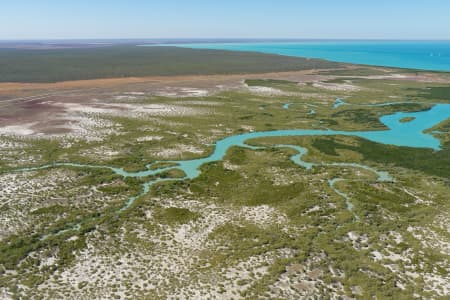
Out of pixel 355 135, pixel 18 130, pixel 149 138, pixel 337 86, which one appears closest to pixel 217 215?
pixel 149 138

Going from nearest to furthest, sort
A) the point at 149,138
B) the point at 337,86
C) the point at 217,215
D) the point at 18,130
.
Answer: the point at 217,215 → the point at 149,138 → the point at 18,130 → the point at 337,86

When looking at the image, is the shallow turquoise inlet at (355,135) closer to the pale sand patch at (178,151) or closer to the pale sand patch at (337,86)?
the pale sand patch at (178,151)

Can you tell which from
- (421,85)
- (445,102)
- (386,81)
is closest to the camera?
(445,102)

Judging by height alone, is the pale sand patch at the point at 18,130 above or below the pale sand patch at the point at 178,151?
above

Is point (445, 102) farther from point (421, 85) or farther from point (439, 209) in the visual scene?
point (439, 209)

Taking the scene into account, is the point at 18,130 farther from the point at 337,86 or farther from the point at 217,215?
the point at 337,86

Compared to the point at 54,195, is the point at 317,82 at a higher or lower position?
higher

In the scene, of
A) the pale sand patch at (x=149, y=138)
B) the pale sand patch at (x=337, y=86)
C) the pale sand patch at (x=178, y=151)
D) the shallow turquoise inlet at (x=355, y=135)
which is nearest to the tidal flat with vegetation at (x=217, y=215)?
the pale sand patch at (x=178, y=151)

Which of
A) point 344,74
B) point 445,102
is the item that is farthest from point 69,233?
point 344,74

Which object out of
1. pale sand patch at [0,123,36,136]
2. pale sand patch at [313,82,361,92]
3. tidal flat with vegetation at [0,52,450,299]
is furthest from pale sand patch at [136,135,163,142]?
pale sand patch at [313,82,361,92]
